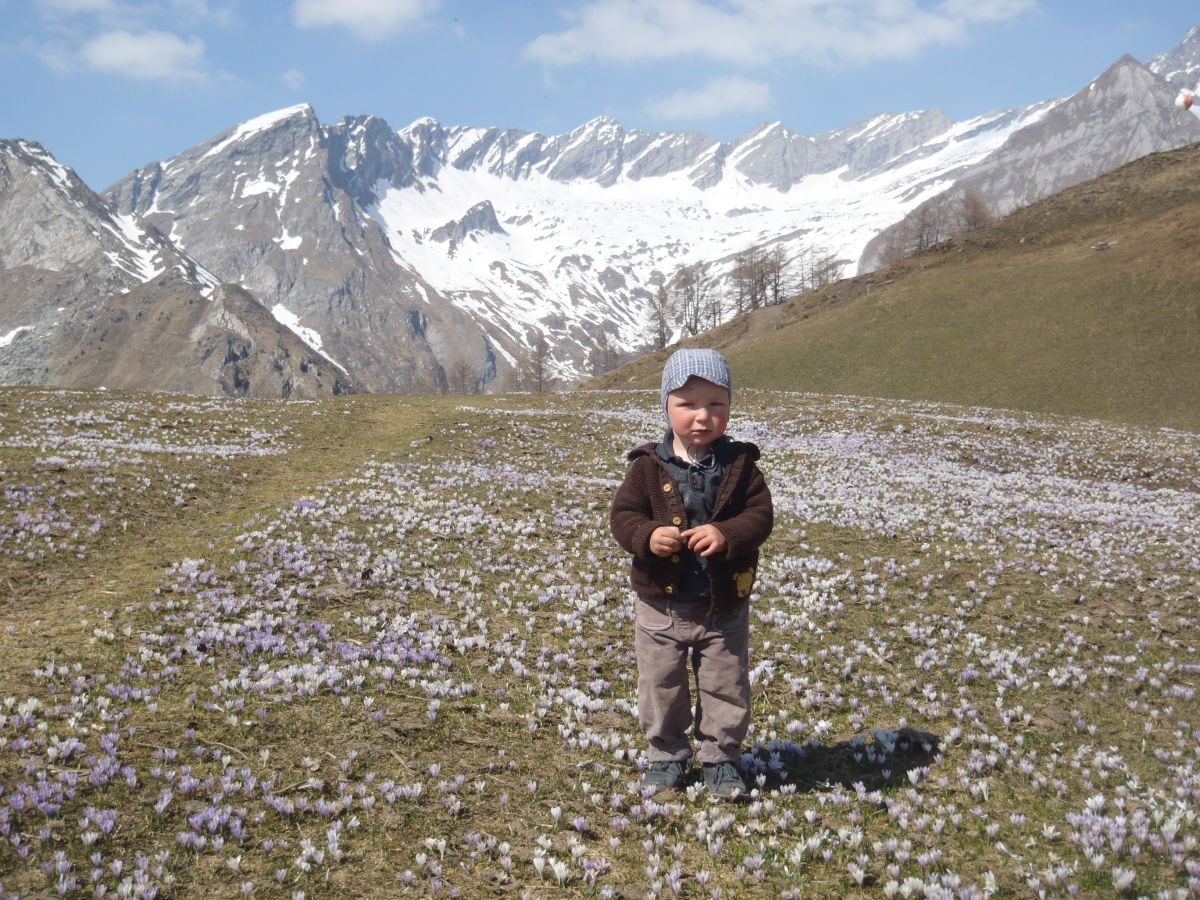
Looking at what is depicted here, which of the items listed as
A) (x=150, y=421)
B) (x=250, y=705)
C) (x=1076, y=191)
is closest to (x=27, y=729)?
(x=250, y=705)

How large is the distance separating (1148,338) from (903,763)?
70.4m

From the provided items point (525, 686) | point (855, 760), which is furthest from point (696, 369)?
point (525, 686)

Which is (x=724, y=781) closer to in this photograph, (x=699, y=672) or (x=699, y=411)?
(x=699, y=672)

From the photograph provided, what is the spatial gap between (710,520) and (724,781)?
8.64 ft

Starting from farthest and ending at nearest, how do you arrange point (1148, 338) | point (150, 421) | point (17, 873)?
point (1148, 338), point (150, 421), point (17, 873)

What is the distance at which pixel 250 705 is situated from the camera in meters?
8.45

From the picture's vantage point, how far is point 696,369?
6.96m

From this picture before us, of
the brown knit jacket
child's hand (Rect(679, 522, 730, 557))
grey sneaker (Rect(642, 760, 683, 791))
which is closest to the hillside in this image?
the brown knit jacket

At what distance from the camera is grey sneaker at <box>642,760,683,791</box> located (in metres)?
7.42

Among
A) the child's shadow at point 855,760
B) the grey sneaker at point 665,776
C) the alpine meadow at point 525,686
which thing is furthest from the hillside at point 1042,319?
the grey sneaker at point 665,776

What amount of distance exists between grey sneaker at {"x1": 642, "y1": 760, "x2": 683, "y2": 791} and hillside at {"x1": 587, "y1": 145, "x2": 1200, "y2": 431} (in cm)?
5739

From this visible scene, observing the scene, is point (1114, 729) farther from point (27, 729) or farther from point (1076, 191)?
point (1076, 191)

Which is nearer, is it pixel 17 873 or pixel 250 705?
pixel 17 873

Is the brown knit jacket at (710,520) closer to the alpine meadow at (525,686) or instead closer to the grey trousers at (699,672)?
the grey trousers at (699,672)
